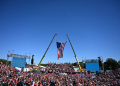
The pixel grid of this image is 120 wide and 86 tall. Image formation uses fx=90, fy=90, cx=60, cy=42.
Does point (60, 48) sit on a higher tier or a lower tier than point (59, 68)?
higher

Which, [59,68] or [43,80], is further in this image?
[59,68]

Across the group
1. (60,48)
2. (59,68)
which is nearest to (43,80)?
(59,68)

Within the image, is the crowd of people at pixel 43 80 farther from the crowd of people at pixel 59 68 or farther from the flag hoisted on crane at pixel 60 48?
the flag hoisted on crane at pixel 60 48

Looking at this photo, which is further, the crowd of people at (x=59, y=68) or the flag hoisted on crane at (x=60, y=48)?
the flag hoisted on crane at (x=60, y=48)

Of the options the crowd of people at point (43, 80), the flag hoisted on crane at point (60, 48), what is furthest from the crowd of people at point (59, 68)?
the flag hoisted on crane at point (60, 48)

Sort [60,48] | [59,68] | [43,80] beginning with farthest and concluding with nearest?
[60,48] < [59,68] < [43,80]

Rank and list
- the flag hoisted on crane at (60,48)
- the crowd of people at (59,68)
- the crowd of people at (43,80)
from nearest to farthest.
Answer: the crowd of people at (43,80), the crowd of people at (59,68), the flag hoisted on crane at (60,48)

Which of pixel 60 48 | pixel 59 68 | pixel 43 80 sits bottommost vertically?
pixel 59 68

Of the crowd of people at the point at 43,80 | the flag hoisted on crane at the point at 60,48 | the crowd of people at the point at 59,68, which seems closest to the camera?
the crowd of people at the point at 43,80

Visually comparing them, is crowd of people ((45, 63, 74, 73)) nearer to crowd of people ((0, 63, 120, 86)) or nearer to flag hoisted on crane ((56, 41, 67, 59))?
crowd of people ((0, 63, 120, 86))

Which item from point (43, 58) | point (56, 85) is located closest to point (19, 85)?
point (56, 85)

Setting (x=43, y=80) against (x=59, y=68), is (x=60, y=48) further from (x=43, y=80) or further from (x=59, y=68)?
(x=43, y=80)

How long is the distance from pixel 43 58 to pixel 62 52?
10.9 metres

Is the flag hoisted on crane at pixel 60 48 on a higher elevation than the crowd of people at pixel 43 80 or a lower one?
higher
